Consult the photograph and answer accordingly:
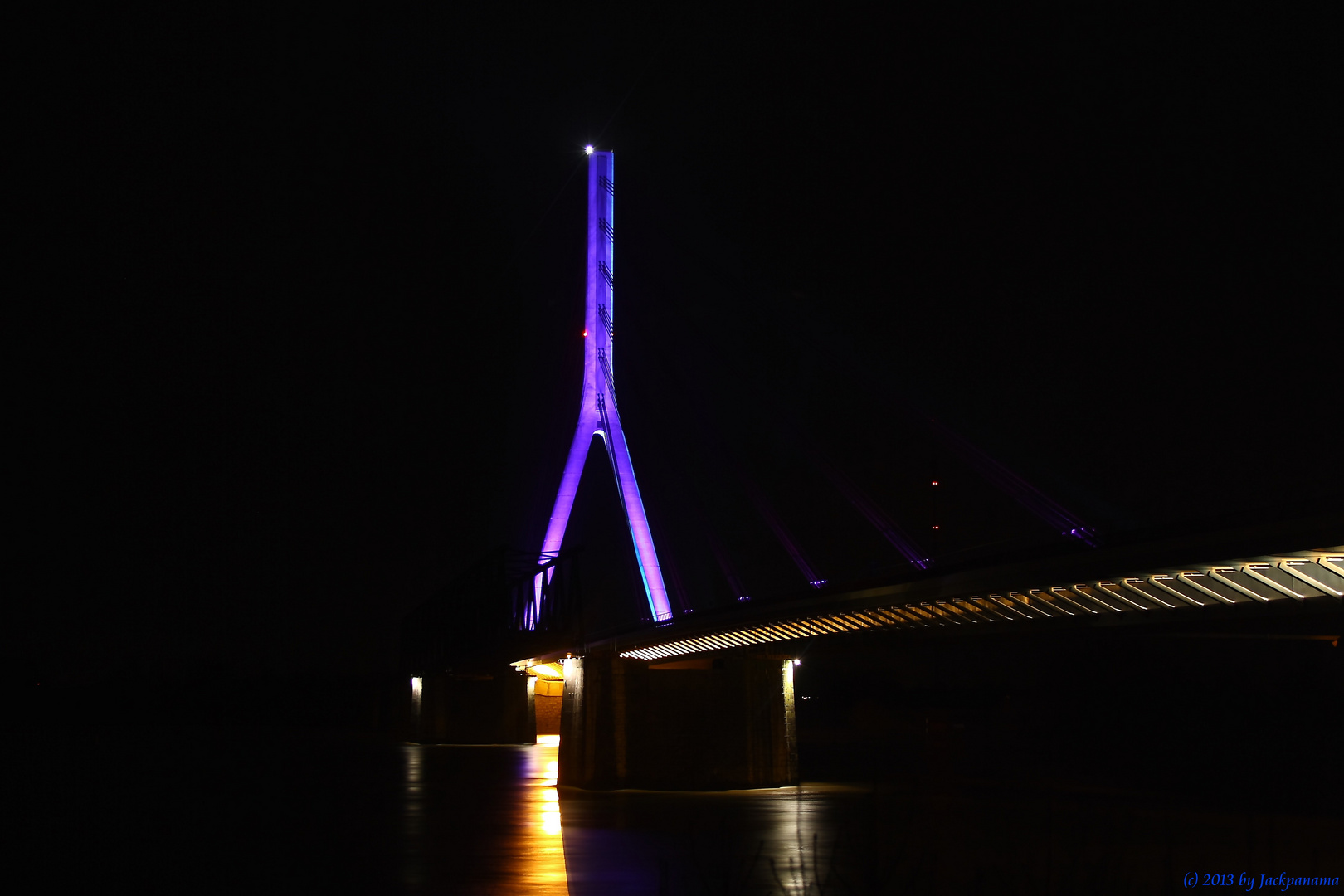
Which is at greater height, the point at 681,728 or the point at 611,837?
the point at 681,728

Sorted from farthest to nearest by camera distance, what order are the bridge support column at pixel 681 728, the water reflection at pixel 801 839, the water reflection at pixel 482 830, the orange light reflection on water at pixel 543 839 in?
the bridge support column at pixel 681 728, the water reflection at pixel 482 830, the orange light reflection on water at pixel 543 839, the water reflection at pixel 801 839

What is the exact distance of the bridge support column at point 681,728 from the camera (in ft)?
103

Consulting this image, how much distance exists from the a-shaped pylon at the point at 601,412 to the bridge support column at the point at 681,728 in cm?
460

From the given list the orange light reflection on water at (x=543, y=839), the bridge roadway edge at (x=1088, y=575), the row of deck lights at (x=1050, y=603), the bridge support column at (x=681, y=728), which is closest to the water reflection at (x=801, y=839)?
the orange light reflection on water at (x=543, y=839)

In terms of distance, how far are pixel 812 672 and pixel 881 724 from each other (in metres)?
30.3

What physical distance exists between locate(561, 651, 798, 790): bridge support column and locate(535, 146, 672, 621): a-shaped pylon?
4603 mm

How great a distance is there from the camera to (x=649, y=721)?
104ft

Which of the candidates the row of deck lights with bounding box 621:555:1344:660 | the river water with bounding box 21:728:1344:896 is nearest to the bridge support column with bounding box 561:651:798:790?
the river water with bounding box 21:728:1344:896

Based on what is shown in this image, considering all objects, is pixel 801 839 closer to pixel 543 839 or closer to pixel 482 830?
pixel 543 839

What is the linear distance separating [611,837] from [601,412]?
23.1 m

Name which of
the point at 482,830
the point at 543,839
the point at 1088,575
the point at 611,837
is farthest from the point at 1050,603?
the point at 482,830

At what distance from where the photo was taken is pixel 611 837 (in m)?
20.7

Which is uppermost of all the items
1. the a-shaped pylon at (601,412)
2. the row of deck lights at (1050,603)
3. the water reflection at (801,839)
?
the a-shaped pylon at (601,412)

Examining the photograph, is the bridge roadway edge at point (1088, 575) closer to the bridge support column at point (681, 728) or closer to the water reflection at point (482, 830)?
the bridge support column at point (681, 728)
